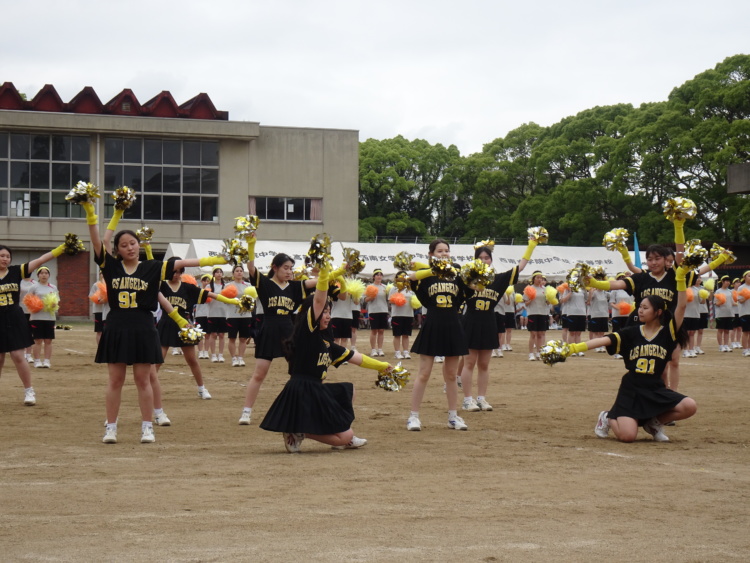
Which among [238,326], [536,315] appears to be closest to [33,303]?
[238,326]

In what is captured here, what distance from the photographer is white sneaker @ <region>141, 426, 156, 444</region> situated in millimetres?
9945

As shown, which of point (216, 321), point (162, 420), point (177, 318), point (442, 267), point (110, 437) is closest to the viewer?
point (110, 437)

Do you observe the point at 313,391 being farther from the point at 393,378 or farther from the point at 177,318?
the point at 177,318

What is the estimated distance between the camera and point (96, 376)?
18500 mm

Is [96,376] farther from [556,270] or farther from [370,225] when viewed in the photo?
[370,225]

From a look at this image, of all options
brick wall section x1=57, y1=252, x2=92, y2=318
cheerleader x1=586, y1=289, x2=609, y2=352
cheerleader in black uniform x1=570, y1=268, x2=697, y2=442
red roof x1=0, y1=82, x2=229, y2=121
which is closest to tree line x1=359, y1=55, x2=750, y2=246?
red roof x1=0, y1=82, x2=229, y2=121

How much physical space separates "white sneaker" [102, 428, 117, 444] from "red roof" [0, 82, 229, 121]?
42.7 m

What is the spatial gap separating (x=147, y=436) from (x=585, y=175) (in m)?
58.3

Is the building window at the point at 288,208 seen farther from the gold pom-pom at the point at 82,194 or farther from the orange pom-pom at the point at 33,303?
the gold pom-pom at the point at 82,194

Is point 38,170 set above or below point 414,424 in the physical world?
above

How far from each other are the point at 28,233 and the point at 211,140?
9.71m

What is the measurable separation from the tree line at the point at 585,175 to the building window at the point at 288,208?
1169 cm

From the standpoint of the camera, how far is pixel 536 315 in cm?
2416

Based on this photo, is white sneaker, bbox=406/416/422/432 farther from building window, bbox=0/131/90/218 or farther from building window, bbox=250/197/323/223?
building window, bbox=250/197/323/223
